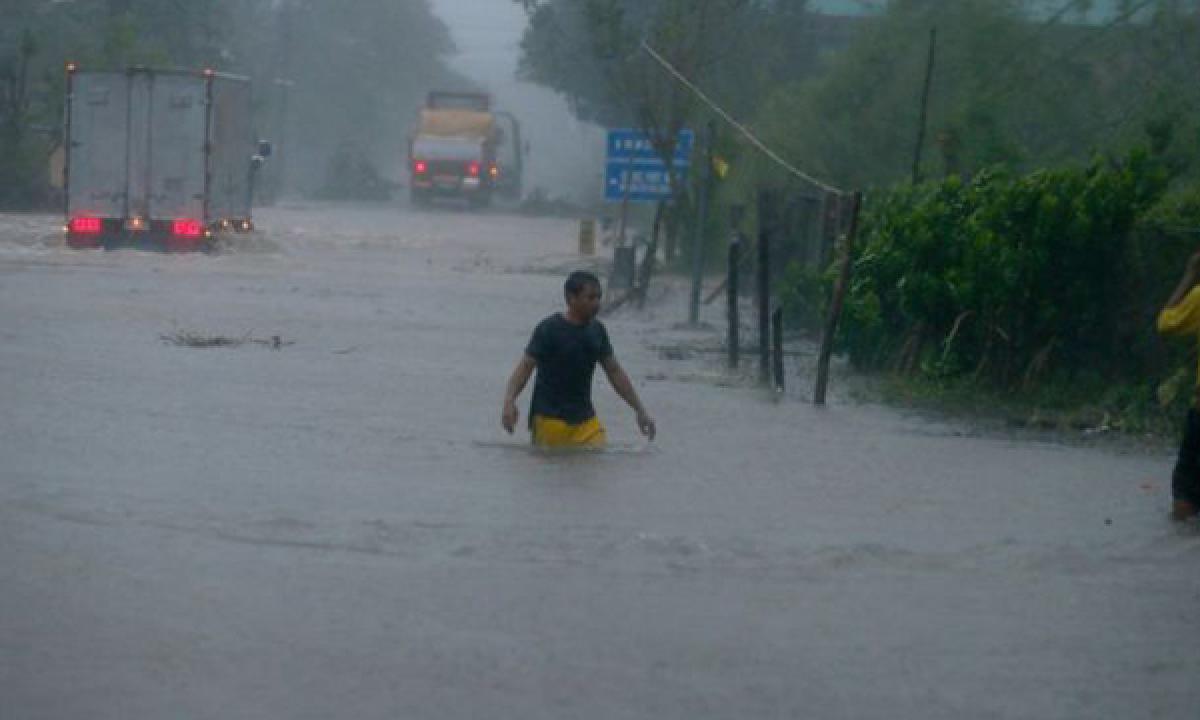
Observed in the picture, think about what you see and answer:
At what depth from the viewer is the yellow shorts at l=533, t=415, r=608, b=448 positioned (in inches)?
527

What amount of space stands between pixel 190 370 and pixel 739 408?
5060mm

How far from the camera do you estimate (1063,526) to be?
12344mm

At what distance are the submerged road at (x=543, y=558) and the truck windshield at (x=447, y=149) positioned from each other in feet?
164

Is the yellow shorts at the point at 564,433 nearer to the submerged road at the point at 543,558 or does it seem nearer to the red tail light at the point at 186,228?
the submerged road at the point at 543,558

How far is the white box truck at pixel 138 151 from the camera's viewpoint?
1459 inches

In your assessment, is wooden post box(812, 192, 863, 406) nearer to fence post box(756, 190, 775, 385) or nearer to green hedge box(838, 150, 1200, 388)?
green hedge box(838, 150, 1200, 388)

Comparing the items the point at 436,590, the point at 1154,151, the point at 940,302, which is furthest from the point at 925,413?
the point at 436,590

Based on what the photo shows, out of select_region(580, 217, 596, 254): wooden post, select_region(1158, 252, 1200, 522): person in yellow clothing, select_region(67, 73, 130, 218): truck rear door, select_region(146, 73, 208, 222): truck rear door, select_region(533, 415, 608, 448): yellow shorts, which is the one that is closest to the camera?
select_region(1158, 252, 1200, 522): person in yellow clothing

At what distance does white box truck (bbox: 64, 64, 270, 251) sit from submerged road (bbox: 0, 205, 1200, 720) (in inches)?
668

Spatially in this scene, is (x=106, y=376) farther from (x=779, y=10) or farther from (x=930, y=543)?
(x=779, y=10)

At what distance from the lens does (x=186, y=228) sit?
38.3 metres

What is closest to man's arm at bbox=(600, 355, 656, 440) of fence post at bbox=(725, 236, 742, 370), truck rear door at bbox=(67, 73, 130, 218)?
fence post at bbox=(725, 236, 742, 370)

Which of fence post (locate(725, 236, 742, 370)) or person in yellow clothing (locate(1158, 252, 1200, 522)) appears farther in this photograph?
fence post (locate(725, 236, 742, 370))

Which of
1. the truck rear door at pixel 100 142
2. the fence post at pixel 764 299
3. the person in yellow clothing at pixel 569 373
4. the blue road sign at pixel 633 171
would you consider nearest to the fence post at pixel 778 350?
the fence post at pixel 764 299
